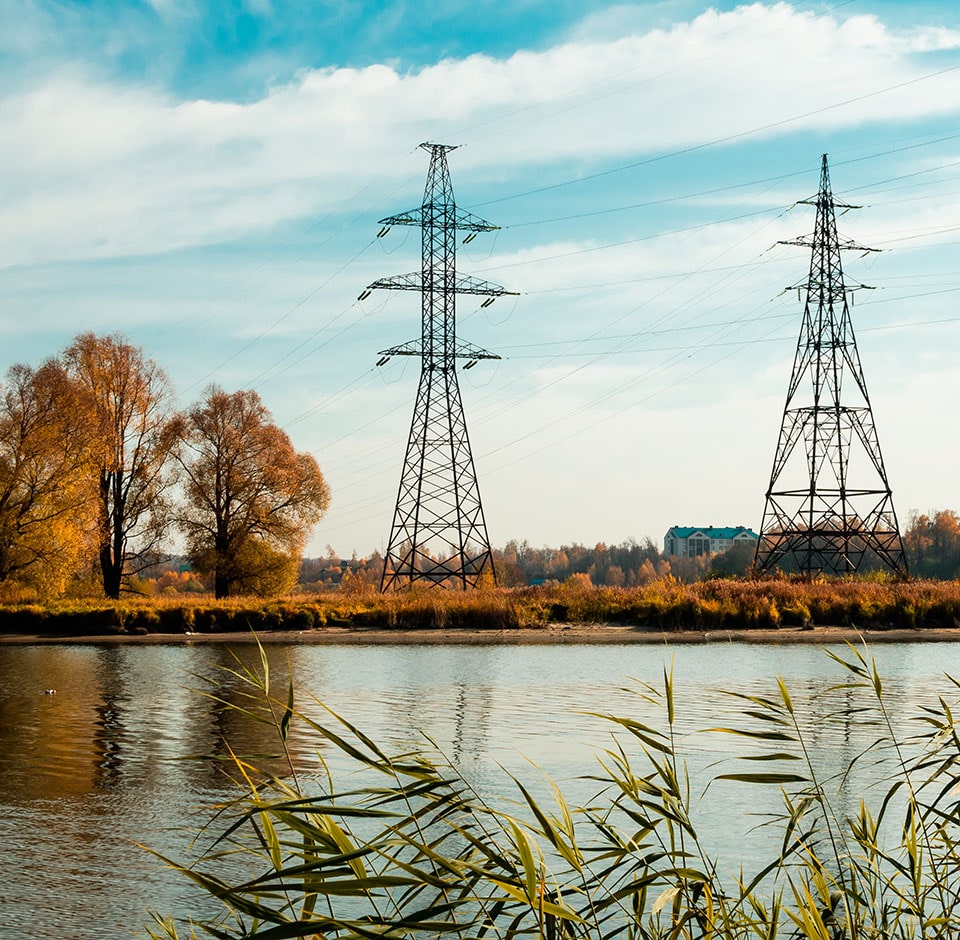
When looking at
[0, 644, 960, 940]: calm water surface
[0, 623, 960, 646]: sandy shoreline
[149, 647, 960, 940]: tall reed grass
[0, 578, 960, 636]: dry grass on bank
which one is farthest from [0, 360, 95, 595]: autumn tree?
[149, 647, 960, 940]: tall reed grass

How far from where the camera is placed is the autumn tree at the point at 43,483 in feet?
127

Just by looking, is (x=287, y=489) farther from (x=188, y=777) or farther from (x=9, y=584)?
(x=188, y=777)

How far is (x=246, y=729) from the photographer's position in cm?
1516

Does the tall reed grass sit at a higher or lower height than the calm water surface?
higher

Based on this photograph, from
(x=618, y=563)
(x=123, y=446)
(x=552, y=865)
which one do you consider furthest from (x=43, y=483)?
(x=618, y=563)

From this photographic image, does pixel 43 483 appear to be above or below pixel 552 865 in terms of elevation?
above

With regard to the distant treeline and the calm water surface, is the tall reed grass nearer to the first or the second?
the calm water surface

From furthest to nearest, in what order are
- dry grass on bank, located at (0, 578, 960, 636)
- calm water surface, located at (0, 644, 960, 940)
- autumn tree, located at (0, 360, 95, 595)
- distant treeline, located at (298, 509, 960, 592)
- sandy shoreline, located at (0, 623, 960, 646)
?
distant treeline, located at (298, 509, 960, 592) → autumn tree, located at (0, 360, 95, 595) → dry grass on bank, located at (0, 578, 960, 636) → sandy shoreline, located at (0, 623, 960, 646) → calm water surface, located at (0, 644, 960, 940)

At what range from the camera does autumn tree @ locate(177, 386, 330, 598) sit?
47.8 m

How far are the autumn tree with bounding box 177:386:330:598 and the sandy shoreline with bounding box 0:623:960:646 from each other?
15059mm

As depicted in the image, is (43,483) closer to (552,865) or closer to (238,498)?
(238,498)

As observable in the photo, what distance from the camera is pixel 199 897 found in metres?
7.64

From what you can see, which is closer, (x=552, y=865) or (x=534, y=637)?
(x=552, y=865)

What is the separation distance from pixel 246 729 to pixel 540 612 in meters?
19.7
